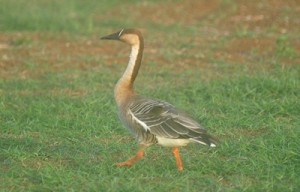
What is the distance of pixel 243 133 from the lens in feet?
26.1

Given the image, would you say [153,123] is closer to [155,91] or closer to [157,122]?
[157,122]

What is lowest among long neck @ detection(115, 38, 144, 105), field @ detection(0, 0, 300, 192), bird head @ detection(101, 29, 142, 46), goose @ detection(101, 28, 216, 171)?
field @ detection(0, 0, 300, 192)

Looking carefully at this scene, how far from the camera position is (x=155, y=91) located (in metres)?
9.75

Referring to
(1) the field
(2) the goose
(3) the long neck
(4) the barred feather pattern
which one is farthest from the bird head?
(1) the field

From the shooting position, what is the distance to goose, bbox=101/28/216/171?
633cm

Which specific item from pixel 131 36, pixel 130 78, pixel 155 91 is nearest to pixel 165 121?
pixel 130 78

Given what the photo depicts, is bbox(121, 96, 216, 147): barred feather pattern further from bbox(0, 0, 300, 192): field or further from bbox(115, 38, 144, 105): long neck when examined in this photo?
bbox(0, 0, 300, 192): field

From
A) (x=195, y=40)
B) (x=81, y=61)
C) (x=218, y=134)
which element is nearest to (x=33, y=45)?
(x=81, y=61)

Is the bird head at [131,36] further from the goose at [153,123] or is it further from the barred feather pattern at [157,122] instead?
the barred feather pattern at [157,122]

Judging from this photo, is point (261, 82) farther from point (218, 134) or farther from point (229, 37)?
point (229, 37)

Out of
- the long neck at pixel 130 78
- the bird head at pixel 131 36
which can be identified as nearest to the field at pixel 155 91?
the long neck at pixel 130 78

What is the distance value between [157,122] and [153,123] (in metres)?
0.04

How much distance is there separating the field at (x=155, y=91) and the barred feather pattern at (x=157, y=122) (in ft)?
1.09

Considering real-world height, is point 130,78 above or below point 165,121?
above
